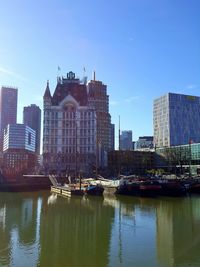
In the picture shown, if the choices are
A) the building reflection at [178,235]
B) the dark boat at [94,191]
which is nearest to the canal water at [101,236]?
the building reflection at [178,235]

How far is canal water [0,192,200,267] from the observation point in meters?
35.6

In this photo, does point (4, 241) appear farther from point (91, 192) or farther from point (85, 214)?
point (91, 192)

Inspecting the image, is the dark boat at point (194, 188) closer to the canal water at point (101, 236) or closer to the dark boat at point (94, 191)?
the dark boat at point (94, 191)

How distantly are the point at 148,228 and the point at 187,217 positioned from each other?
13654 millimetres

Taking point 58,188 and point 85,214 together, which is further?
point 58,188

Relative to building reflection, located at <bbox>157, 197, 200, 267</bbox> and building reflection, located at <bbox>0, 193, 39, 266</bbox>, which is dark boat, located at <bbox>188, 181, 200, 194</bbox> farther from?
building reflection, located at <bbox>0, 193, 39, 266</bbox>

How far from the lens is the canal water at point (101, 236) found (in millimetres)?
35562

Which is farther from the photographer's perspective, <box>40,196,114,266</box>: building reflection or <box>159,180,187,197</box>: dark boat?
<box>159,180,187,197</box>: dark boat

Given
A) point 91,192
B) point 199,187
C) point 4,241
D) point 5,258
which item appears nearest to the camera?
point 5,258

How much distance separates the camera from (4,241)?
1710 inches

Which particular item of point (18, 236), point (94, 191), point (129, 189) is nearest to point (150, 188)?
point (129, 189)

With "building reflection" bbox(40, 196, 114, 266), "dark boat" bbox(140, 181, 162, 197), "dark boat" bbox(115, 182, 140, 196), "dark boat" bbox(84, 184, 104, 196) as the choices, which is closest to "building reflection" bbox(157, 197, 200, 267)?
"building reflection" bbox(40, 196, 114, 266)

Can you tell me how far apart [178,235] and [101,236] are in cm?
980

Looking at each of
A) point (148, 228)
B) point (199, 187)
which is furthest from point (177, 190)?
point (148, 228)
